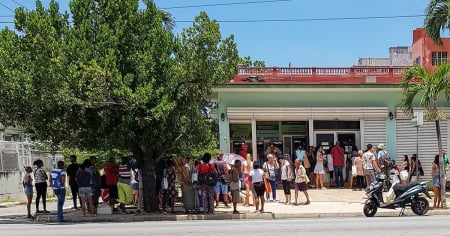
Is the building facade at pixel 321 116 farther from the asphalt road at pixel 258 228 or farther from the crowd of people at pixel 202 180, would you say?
the asphalt road at pixel 258 228

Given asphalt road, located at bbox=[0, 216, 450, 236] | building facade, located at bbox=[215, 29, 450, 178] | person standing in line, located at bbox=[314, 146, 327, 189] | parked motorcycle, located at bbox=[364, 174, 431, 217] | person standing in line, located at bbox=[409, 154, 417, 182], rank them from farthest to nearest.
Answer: building facade, located at bbox=[215, 29, 450, 178] < person standing in line, located at bbox=[314, 146, 327, 189] < person standing in line, located at bbox=[409, 154, 417, 182] < parked motorcycle, located at bbox=[364, 174, 431, 217] < asphalt road, located at bbox=[0, 216, 450, 236]

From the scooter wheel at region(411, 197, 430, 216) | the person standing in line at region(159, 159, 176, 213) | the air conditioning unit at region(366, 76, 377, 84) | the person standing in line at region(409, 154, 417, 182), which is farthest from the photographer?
the air conditioning unit at region(366, 76, 377, 84)

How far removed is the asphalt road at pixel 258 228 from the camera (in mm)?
12000

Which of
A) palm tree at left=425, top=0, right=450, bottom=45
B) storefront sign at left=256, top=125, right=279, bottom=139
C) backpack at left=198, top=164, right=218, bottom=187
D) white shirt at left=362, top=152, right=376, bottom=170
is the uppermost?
palm tree at left=425, top=0, right=450, bottom=45

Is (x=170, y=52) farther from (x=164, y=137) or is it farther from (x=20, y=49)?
(x=20, y=49)

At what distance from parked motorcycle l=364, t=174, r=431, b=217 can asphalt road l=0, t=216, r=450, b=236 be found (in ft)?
2.71

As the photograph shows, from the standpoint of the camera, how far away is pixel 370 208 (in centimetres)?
1589

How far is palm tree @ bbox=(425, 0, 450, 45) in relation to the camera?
20.7 meters

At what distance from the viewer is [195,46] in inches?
633

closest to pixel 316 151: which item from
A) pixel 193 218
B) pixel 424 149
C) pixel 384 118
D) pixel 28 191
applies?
pixel 384 118

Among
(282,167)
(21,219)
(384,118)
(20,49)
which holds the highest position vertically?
(20,49)

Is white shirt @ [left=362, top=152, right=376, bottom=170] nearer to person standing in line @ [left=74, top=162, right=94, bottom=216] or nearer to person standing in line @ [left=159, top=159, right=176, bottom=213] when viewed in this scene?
person standing in line @ [left=159, top=159, right=176, bottom=213]

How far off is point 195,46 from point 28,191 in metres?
7.03

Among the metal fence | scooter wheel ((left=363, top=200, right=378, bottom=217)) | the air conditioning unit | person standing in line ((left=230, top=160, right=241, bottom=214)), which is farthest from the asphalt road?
the metal fence
